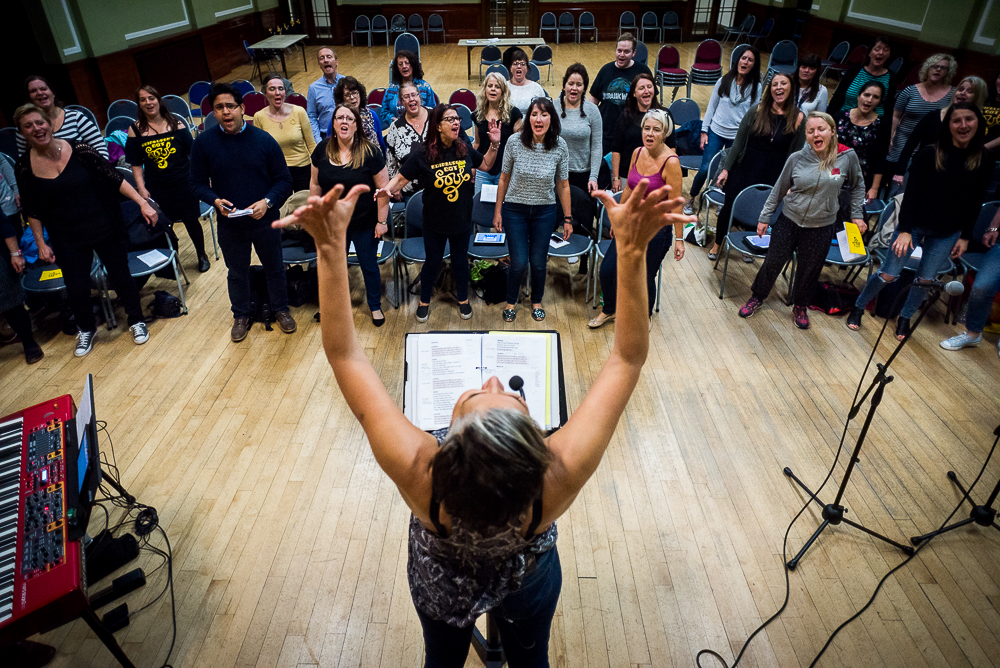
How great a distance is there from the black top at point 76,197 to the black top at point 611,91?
420cm

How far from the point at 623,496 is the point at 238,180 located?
3.18m

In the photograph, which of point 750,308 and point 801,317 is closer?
point 801,317

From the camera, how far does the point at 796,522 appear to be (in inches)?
116

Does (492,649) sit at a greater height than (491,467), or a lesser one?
lesser

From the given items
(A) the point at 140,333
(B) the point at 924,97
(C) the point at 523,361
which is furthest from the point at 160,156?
(B) the point at 924,97

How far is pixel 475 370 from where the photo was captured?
6.30 feet

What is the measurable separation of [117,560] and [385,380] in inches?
69.9

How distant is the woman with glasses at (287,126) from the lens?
4.54 meters

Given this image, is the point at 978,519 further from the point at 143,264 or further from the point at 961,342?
the point at 143,264

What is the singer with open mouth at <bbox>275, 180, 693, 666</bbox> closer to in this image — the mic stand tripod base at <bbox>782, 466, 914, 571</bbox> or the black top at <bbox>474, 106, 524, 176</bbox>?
the mic stand tripod base at <bbox>782, 466, 914, 571</bbox>

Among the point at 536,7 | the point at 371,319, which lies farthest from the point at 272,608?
the point at 536,7

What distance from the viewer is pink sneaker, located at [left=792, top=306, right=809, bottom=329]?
176 inches

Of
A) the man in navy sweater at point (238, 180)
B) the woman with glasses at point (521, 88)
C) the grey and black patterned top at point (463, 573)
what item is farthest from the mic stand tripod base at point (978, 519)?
the woman with glasses at point (521, 88)

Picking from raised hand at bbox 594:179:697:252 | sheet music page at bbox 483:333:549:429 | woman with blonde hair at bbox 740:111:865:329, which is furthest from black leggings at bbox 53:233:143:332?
woman with blonde hair at bbox 740:111:865:329
